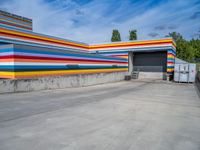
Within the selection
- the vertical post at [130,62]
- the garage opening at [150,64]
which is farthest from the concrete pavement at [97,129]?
the vertical post at [130,62]

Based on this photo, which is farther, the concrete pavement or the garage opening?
the garage opening

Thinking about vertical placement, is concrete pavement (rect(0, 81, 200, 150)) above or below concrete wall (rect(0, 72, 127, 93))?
below

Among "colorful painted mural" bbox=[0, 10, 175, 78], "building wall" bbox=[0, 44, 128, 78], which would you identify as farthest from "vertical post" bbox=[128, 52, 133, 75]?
"building wall" bbox=[0, 44, 128, 78]

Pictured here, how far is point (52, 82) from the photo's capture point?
1071 centimetres

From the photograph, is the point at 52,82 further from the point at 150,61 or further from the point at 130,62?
the point at 150,61

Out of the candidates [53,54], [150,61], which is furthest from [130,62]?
[53,54]

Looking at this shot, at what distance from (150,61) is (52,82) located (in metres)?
14.4

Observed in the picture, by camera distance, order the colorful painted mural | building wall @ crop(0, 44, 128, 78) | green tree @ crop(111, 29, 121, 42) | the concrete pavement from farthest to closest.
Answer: green tree @ crop(111, 29, 121, 42) < the colorful painted mural < building wall @ crop(0, 44, 128, 78) < the concrete pavement

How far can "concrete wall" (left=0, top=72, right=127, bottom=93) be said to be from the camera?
8375 millimetres

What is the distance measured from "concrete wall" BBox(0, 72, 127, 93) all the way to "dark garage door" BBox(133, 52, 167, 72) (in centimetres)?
649

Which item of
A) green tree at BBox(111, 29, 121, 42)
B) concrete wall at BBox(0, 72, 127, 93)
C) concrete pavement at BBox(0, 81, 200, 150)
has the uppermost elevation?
green tree at BBox(111, 29, 121, 42)

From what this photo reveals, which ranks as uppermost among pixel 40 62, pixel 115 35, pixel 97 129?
pixel 115 35

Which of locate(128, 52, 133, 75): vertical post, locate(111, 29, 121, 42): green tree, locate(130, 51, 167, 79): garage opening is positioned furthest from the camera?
locate(111, 29, 121, 42): green tree

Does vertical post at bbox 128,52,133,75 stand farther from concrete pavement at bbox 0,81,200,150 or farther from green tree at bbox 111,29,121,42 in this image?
green tree at bbox 111,29,121,42
